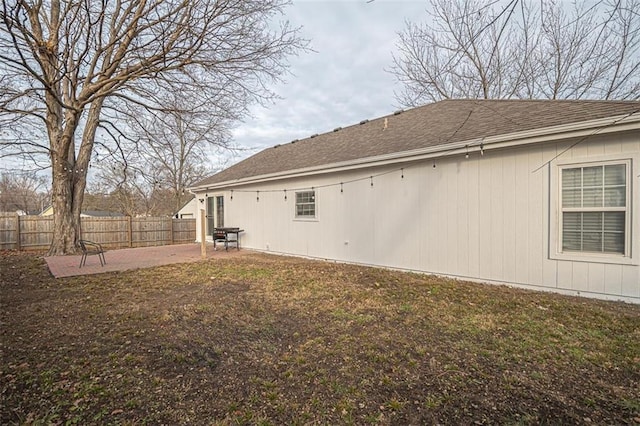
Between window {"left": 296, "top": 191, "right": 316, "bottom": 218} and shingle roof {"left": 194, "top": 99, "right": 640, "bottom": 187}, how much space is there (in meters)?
0.85

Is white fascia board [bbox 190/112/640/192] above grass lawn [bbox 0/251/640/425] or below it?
above

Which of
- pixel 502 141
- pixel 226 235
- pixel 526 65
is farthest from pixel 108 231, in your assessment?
pixel 526 65

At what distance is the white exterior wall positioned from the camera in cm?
493

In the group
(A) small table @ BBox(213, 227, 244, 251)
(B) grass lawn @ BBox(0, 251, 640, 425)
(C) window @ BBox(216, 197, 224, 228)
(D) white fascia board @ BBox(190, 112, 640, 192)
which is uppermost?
(D) white fascia board @ BBox(190, 112, 640, 192)

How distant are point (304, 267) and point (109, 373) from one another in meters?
5.33

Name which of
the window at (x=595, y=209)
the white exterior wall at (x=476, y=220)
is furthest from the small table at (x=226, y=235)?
the window at (x=595, y=209)

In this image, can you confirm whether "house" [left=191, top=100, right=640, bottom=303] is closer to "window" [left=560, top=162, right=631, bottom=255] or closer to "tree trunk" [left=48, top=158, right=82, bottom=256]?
"window" [left=560, top=162, right=631, bottom=255]

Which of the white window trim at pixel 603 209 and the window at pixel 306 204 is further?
the window at pixel 306 204

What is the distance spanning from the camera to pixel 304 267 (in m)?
7.93

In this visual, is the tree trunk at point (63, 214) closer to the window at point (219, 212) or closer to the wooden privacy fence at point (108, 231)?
the wooden privacy fence at point (108, 231)

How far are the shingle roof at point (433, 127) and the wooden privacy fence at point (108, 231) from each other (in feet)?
15.7

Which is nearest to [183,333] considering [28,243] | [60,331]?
[60,331]

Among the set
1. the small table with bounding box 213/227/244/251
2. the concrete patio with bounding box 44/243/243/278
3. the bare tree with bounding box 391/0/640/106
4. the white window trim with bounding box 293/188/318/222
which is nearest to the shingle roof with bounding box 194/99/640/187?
the white window trim with bounding box 293/188/318/222

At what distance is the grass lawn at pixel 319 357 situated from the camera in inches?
90.4
